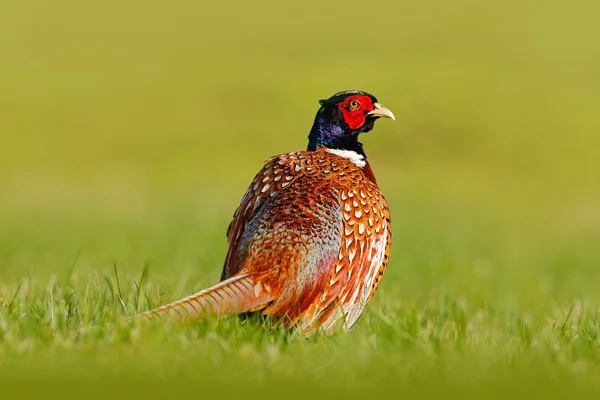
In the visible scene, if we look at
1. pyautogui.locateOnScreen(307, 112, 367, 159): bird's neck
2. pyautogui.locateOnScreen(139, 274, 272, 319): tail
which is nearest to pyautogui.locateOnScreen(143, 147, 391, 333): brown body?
pyautogui.locateOnScreen(139, 274, 272, 319): tail

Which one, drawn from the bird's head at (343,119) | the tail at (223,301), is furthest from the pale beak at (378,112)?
the tail at (223,301)

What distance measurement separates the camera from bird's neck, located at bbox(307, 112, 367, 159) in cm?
661

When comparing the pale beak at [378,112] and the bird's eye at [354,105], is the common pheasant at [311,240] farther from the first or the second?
the pale beak at [378,112]

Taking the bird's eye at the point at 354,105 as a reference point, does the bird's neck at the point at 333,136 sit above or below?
below

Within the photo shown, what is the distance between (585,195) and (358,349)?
16356 mm

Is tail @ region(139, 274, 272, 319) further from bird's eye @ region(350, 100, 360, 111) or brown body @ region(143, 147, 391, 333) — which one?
bird's eye @ region(350, 100, 360, 111)

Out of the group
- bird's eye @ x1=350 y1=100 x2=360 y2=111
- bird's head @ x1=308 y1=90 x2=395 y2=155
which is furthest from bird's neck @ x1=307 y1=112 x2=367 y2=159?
bird's eye @ x1=350 y1=100 x2=360 y2=111

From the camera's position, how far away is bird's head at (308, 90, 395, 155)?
6.62 metres

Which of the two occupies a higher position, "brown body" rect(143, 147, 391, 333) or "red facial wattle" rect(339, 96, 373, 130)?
"red facial wattle" rect(339, 96, 373, 130)

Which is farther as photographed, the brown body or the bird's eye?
the bird's eye

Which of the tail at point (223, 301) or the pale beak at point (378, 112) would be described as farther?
the pale beak at point (378, 112)

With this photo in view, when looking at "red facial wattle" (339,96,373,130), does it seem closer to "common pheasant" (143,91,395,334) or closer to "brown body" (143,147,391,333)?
"common pheasant" (143,91,395,334)

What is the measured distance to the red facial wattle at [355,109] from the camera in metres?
6.63

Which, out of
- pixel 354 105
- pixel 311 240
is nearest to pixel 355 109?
pixel 354 105
